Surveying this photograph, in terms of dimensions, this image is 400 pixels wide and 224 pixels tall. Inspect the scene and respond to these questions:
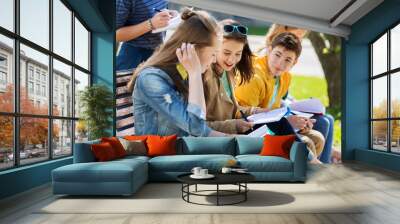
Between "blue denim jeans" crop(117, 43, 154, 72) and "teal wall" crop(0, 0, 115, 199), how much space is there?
20 cm

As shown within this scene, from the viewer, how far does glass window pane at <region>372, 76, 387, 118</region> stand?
873 centimetres

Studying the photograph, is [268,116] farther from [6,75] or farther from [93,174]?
[6,75]

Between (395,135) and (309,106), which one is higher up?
(309,106)

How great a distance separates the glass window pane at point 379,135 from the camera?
28.5 ft

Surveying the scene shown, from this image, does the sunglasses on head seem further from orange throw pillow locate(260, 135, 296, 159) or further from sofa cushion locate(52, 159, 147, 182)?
sofa cushion locate(52, 159, 147, 182)

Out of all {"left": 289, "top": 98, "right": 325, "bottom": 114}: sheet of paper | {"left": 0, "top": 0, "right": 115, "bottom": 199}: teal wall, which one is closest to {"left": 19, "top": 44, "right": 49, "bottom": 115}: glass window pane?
{"left": 0, "top": 0, "right": 115, "bottom": 199}: teal wall

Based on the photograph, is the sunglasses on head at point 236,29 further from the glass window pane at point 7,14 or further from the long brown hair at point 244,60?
the glass window pane at point 7,14

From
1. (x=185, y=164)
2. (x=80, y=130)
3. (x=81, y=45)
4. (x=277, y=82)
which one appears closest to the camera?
(x=185, y=164)

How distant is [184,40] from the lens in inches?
330

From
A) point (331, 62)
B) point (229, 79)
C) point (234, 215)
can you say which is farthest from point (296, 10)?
point (234, 215)

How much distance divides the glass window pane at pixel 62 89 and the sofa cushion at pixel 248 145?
3192 millimetres

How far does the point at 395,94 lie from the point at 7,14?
24.2 feet

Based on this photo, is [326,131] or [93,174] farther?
[326,131]

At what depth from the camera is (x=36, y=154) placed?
6.05 m
